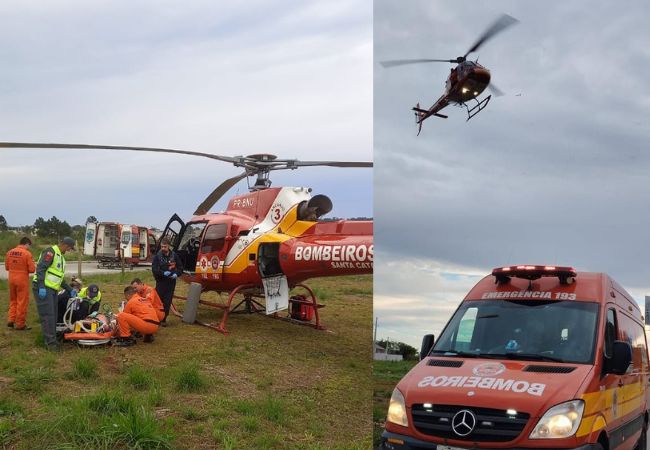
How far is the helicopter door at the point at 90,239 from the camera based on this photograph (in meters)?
28.7

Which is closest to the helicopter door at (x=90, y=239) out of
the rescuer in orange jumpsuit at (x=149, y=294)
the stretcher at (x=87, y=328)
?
the rescuer in orange jumpsuit at (x=149, y=294)

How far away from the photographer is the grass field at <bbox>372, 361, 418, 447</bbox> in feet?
14.4

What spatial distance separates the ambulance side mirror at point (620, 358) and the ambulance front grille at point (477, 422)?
100 centimetres

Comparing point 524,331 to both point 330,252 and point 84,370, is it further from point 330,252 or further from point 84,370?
point 330,252

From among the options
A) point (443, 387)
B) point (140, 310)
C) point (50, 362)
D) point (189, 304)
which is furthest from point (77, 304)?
point (443, 387)

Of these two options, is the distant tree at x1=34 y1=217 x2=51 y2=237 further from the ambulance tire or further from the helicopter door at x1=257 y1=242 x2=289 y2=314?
the ambulance tire

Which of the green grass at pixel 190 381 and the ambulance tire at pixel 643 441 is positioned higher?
the green grass at pixel 190 381

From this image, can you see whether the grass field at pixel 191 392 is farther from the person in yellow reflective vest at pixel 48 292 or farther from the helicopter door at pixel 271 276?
the helicopter door at pixel 271 276

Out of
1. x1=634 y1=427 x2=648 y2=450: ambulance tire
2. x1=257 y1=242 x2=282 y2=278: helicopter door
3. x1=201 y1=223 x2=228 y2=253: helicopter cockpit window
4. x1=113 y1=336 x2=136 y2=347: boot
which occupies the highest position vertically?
x1=201 y1=223 x2=228 y2=253: helicopter cockpit window

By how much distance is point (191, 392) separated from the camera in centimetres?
681

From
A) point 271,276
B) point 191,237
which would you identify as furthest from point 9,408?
point 191,237

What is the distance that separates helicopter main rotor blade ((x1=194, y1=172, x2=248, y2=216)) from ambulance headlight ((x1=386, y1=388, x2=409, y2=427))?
6516mm

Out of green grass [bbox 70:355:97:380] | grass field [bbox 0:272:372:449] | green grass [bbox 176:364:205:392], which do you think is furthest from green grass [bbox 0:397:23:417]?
green grass [bbox 176:364:205:392]

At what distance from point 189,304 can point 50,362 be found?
3466 millimetres
